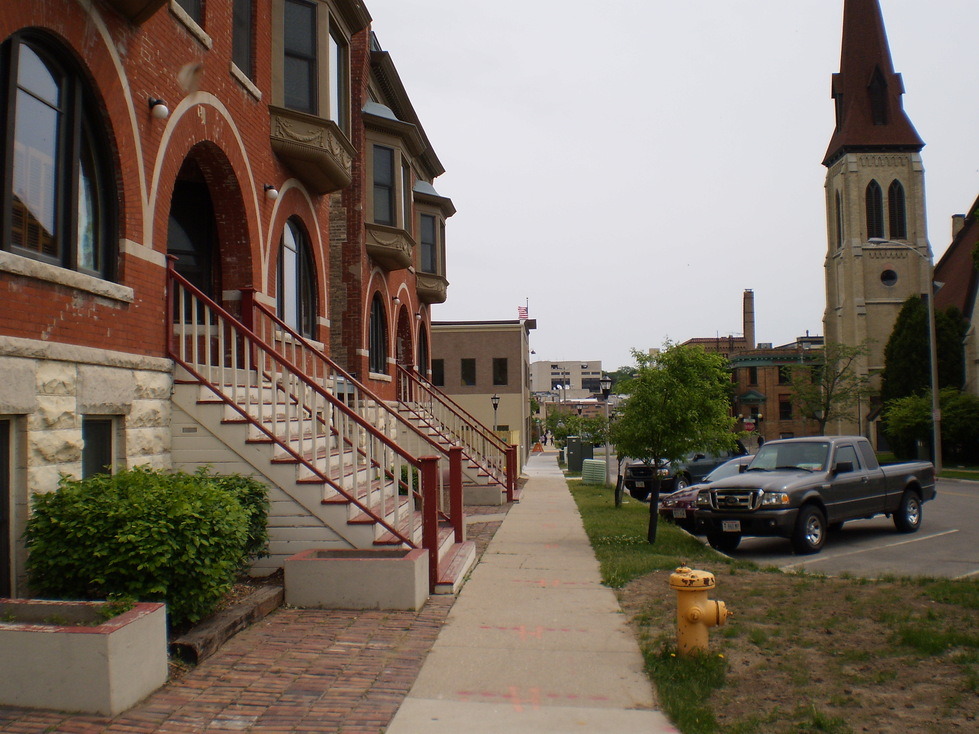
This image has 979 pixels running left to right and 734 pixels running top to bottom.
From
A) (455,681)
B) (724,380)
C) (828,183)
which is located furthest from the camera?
(828,183)

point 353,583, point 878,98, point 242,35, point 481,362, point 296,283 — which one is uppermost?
point 878,98

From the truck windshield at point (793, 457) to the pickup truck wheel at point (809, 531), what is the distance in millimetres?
921

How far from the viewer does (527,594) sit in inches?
342

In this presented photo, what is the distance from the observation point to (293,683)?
18.4 feet

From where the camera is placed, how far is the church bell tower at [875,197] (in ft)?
220

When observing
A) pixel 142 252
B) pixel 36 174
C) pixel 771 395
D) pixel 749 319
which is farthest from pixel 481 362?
pixel 749 319

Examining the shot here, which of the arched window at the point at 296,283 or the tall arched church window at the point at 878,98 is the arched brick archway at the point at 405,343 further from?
the tall arched church window at the point at 878,98

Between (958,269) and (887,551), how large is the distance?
5771cm

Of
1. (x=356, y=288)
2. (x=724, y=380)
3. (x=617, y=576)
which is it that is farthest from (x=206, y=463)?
(x=356, y=288)

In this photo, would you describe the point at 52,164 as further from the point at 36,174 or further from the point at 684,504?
the point at 684,504

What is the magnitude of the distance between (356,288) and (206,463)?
891 cm

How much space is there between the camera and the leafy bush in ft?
18.7

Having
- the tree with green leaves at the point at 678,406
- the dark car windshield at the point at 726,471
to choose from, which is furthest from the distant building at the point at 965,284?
the tree with green leaves at the point at 678,406

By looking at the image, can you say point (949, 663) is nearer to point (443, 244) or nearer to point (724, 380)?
point (724, 380)
